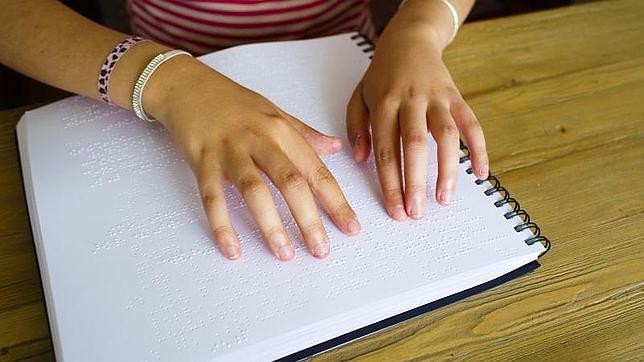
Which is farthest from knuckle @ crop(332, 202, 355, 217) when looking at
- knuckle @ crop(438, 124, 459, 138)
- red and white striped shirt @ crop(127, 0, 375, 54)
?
red and white striped shirt @ crop(127, 0, 375, 54)

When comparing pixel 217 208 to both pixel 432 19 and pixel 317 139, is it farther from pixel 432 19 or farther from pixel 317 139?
pixel 432 19

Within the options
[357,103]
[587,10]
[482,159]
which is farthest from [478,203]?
[587,10]

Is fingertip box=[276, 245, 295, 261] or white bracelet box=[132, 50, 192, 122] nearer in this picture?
fingertip box=[276, 245, 295, 261]

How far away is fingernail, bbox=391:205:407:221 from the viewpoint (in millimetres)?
574

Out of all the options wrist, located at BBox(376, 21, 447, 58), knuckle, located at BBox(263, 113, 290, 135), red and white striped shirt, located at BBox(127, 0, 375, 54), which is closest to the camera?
knuckle, located at BBox(263, 113, 290, 135)

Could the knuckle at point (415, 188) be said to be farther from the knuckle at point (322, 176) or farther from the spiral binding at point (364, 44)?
the spiral binding at point (364, 44)

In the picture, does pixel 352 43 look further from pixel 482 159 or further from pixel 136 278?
pixel 136 278

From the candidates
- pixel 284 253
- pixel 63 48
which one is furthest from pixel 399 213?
pixel 63 48

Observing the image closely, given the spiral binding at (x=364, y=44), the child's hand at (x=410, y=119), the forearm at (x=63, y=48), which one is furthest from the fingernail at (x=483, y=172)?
the forearm at (x=63, y=48)

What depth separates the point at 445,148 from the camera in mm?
612

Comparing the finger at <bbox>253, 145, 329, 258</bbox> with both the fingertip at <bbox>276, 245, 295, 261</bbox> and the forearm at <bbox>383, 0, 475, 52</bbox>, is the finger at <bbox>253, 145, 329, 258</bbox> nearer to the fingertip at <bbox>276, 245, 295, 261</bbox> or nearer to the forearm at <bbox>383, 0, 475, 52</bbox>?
the fingertip at <bbox>276, 245, 295, 261</bbox>

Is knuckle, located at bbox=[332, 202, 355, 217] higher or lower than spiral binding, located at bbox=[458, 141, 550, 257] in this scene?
higher

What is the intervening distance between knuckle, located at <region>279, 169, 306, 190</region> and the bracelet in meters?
0.20

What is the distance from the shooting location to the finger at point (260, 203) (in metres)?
0.54
